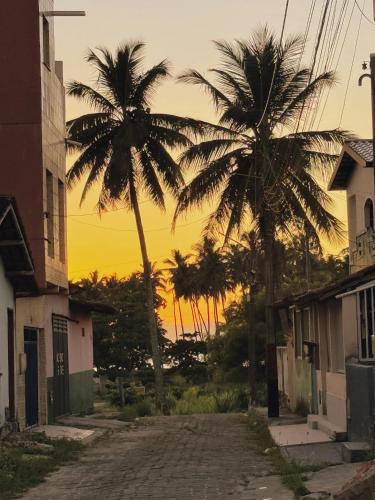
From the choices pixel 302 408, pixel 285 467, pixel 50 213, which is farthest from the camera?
pixel 302 408

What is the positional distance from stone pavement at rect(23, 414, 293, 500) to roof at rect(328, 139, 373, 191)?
7368mm

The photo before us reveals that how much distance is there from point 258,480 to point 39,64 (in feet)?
46.9

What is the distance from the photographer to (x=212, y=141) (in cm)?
3203

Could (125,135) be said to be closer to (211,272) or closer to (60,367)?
(60,367)

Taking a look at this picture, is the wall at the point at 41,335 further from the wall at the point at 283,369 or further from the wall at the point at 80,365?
the wall at the point at 283,369

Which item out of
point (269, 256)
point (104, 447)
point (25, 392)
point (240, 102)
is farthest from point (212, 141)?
point (104, 447)

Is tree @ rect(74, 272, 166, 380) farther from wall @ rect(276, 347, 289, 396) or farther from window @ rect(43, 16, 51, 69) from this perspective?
window @ rect(43, 16, 51, 69)

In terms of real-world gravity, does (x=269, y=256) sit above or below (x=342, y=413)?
above

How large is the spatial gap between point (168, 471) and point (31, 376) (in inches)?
417

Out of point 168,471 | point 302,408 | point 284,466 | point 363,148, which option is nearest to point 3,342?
point 168,471

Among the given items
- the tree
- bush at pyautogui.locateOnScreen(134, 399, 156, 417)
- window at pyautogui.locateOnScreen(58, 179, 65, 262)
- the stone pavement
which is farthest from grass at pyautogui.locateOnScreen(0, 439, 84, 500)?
the tree

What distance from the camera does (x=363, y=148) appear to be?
25.9 m

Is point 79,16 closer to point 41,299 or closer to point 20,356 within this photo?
point 41,299

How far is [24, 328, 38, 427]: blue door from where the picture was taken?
24.7 metres
